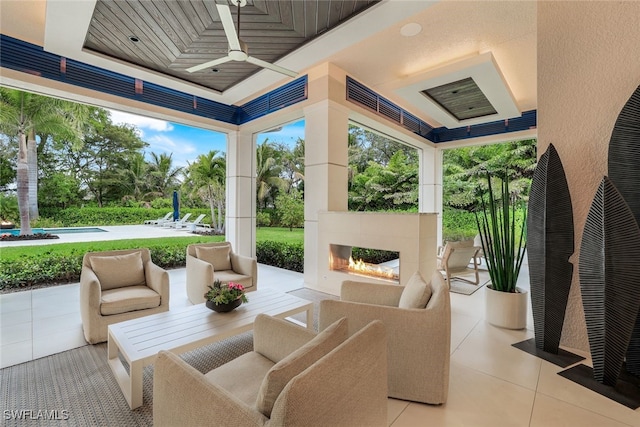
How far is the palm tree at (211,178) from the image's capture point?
902cm

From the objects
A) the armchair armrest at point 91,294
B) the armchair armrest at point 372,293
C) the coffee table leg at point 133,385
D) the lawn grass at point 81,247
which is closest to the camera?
the coffee table leg at point 133,385

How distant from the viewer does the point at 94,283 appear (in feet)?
8.75

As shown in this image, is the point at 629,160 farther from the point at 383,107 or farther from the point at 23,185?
the point at 23,185

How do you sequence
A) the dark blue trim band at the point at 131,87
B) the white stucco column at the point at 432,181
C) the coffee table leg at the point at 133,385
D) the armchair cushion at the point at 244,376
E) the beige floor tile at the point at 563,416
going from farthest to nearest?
1. the white stucco column at the point at 432,181
2. the dark blue trim band at the point at 131,87
3. the coffee table leg at the point at 133,385
4. the beige floor tile at the point at 563,416
5. the armchair cushion at the point at 244,376

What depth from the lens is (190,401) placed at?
3.67ft

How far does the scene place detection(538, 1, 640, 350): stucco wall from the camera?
2303mm

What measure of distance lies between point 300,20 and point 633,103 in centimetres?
318

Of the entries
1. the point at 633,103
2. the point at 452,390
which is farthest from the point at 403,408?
the point at 633,103

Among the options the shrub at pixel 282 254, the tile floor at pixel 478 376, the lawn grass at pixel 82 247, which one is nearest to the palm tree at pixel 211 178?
the lawn grass at pixel 82 247

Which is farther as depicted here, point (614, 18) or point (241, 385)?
point (614, 18)

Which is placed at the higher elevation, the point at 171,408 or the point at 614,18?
the point at 614,18

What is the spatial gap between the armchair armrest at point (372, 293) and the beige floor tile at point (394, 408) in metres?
0.71

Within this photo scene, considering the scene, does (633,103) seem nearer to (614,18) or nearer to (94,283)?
(614,18)
